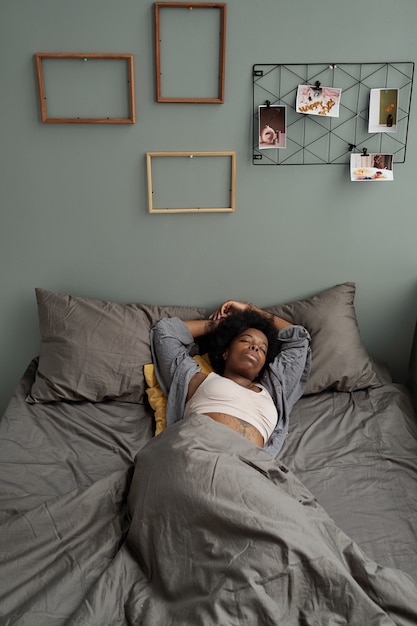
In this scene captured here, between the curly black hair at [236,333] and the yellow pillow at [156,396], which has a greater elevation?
the curly black hair at [236,333]

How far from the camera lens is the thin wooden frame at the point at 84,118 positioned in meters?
1.94

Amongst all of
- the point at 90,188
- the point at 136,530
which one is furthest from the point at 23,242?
the point at 136,530

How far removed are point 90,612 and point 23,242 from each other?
1477 mm

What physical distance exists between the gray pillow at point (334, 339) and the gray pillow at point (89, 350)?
594 mm

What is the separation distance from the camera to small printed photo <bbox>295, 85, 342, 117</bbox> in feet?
6.65

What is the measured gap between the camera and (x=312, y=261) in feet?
7.42

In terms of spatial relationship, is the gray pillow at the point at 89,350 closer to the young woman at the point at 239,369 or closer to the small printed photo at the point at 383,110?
the young woman at the point at 239,369

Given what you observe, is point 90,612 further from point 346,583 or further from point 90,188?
point 90,188

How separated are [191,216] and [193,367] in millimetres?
609

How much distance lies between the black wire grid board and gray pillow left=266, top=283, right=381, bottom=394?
1.80 feet

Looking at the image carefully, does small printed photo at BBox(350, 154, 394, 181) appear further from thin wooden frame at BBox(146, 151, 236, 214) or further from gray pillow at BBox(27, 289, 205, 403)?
gray pillow at BBox(27, 289, 205, 403)

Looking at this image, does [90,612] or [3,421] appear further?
[3,421]

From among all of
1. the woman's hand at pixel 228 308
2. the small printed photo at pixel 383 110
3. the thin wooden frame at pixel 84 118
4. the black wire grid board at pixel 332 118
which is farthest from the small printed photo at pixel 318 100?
the woman's hand at pixel 228 308

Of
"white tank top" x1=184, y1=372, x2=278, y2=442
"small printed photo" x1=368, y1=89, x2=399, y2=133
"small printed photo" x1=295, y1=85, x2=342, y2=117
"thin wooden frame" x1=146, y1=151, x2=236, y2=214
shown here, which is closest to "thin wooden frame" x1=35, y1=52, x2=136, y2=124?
"thin wooden frame" x1=146, y1=151, x2=236, y2=214
